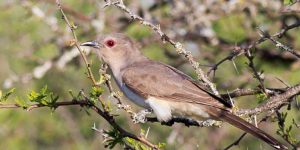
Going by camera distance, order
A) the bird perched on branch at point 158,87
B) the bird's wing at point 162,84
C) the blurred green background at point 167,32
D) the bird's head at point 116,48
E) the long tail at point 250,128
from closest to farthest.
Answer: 1. the long tail at point 250,128
2. the bird perched on branch at point 158,87
3. the bird's wing at point 162,84
4. the bird's head at point 116,48
5. the blurred green background at point 167,32

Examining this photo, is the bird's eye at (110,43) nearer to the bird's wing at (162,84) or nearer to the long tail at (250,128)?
the bird's wing at (162,84)

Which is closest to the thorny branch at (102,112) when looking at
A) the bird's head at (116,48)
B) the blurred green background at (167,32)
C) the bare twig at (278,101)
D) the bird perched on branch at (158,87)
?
the bare twig at (278,101)

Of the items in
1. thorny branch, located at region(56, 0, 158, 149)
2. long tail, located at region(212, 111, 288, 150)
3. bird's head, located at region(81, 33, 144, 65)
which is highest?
bird's head, located at region(81, 33, 144, 65)

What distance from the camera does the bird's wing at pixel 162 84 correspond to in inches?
229

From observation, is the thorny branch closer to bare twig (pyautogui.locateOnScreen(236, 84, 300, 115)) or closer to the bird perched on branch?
bare twig (pyautogui.locateOnScreen(236, 84, 300, 115))

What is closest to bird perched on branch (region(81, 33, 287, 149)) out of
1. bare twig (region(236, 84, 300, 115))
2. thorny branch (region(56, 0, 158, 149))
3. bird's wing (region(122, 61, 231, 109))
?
bird's wing (region(122, 61, 231, 109))

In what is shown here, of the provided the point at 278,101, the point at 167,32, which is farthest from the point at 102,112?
the point at 167,32

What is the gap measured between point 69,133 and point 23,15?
3.24 metres

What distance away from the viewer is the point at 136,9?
8.73 m

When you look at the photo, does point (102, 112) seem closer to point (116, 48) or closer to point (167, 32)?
point (116, 48)

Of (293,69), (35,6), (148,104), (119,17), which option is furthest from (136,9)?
(148,104)

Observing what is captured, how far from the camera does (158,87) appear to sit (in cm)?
613

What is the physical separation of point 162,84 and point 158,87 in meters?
0.04

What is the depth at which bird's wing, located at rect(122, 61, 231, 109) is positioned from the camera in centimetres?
582
